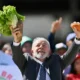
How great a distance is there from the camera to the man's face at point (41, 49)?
7.19 metres

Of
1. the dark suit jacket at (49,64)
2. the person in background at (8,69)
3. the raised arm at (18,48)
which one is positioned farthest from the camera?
the dark suit jacket at (49,64)

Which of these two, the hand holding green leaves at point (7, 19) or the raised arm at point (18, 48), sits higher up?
the hand holding green leaves at point (7, 19)

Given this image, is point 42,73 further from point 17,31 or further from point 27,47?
point 27,47

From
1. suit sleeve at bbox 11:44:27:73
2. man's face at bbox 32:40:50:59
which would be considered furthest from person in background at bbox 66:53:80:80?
suit sleeve at bbox 11:44:27:73

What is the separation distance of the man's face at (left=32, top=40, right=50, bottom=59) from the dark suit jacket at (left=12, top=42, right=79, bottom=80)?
8 cm

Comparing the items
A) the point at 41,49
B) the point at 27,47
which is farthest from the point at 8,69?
the point at 27,47

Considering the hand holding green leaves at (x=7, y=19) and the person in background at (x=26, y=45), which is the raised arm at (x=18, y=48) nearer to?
the hand holding green leaves at (x=7, y=19)

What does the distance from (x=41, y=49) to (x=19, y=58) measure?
1.15 feet

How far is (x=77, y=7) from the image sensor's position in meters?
13.7

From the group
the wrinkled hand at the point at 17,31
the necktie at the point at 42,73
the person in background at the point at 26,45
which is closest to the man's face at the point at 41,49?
the necktie at the point at 42,73

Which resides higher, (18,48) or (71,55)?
(18,48)

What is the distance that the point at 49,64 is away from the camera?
720cm

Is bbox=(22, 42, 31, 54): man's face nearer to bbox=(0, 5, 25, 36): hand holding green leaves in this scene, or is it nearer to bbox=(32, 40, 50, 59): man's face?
bbox=(32, 40, 50, 59): man's face

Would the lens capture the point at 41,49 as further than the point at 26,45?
No
